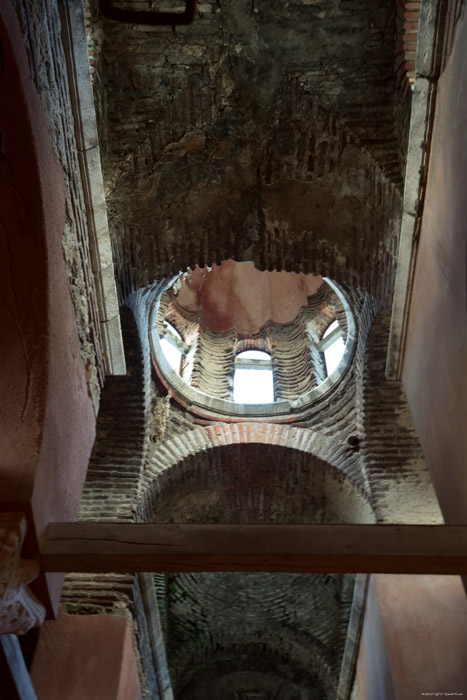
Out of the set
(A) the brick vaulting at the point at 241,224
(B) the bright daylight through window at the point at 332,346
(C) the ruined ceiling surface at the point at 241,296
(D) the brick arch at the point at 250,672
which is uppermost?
(C) the ruined ceiling surface at the point at 241,296

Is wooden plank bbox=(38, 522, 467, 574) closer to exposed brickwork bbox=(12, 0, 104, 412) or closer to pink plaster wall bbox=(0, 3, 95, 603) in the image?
pink plaster wall bbox=(0, 3, 95, 603)

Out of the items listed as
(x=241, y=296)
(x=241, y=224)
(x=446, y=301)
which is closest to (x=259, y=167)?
Answer: (x=241, y=224)

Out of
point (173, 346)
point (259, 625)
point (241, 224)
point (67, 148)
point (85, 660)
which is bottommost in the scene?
point (85, 660)

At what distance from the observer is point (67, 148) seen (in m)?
3.59

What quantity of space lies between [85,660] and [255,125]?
425 centimetres

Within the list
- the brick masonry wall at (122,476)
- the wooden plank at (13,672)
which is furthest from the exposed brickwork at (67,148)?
the brick masonry wall at (122,476)

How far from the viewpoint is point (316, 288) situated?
39.3ft

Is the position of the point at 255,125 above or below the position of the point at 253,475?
above

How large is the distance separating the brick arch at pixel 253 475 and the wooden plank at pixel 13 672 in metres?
3.06

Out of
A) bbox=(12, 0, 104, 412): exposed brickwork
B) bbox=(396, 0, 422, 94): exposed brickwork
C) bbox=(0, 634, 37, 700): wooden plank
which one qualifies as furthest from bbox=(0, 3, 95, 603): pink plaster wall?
bbox=(396, 0, 422, 94): exposed brickwork

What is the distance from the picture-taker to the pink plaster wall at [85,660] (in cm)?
453

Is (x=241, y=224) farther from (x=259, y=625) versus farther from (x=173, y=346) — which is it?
(x=259, y=625)

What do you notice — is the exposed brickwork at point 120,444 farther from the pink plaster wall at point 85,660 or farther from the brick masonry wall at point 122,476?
the pink plaster wall at point 85,660

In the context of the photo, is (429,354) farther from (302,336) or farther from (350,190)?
(302,336)
